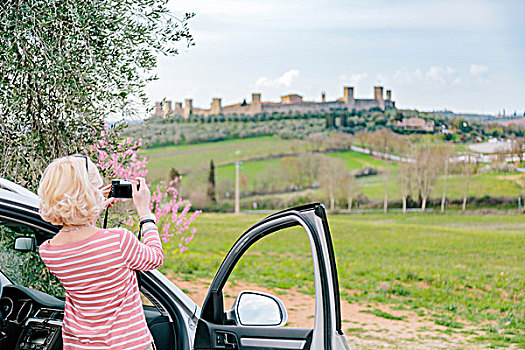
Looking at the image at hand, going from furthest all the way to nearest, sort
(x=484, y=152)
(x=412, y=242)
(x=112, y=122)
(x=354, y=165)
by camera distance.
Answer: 1. (x=354, y=165)
2. (x=484, y=152)
3. (x=412, y=242)
4. (x=112, y=122)

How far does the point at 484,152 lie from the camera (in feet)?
60.8

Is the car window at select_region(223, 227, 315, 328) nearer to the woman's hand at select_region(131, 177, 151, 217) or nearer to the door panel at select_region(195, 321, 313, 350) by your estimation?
the door panel at select_region(195, 321, 313, 350)

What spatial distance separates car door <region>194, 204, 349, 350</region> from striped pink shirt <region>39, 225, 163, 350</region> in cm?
34

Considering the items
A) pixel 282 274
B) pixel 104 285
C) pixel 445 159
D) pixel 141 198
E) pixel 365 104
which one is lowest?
pixel 282 274

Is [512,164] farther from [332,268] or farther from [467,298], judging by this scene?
[332,268]

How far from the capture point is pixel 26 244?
181 cm

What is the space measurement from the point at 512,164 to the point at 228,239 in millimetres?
8348

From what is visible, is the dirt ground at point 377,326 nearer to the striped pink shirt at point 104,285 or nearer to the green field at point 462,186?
the striped pink shirt at point 104,285

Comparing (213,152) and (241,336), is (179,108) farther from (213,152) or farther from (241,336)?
(241,336)

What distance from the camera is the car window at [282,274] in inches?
469

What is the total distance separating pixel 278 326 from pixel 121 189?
61cm

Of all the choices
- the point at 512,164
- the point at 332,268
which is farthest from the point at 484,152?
the point at 332,268

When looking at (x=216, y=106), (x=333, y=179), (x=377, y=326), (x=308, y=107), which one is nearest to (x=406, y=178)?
(x=333, y=179)

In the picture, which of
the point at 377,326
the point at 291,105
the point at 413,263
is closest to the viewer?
the point at 377,326
